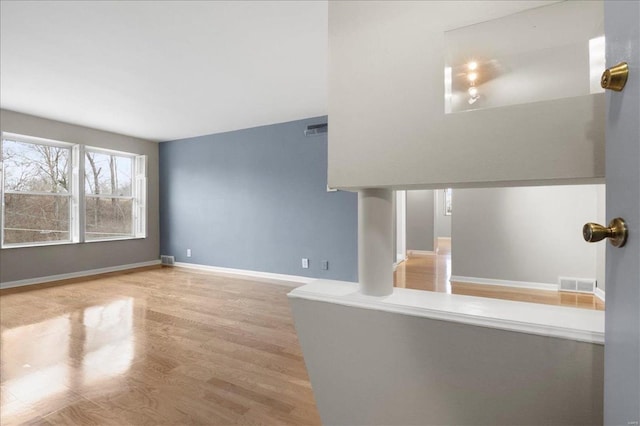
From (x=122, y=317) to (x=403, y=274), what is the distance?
387cm

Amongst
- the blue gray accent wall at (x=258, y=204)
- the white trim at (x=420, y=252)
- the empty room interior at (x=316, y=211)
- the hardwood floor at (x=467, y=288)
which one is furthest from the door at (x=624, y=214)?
the white trim at (x=420, y=252)

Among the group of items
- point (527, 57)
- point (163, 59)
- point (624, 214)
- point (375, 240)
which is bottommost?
point (375, 240)

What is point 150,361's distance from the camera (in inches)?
85.0

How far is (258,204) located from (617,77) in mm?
4736

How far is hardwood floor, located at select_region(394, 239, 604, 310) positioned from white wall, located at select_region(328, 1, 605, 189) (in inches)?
124

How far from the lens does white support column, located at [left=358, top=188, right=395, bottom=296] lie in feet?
4.06

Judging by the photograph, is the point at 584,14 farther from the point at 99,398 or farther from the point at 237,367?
the point at 99,398

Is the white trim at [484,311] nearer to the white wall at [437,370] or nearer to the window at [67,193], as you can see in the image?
the white wall at [437,370]

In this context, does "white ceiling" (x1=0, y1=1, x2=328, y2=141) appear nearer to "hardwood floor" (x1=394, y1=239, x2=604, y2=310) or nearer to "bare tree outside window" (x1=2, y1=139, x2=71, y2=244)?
"bare tree outside window" (x1=2, y1=139, x2=71, y2=244)

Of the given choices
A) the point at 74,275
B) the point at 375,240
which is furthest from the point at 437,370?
the point at 74,275

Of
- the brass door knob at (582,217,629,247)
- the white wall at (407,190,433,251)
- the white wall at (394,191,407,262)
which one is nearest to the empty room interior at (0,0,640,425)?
the brass door knob at (582,217,629,247)

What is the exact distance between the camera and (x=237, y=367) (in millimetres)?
2070

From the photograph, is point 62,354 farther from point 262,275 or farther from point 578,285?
point 578,285

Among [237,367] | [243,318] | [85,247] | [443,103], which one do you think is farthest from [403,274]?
[85,247]
